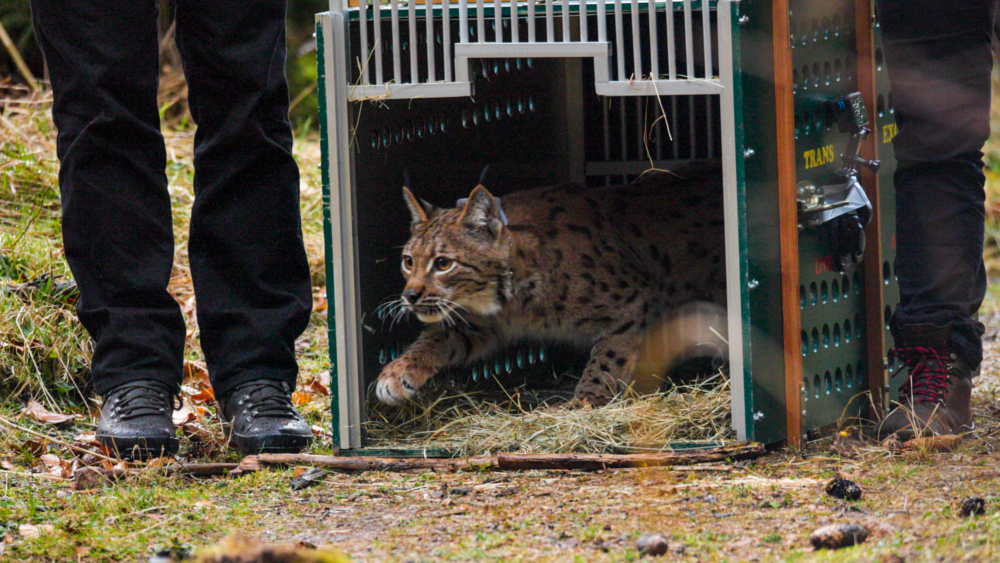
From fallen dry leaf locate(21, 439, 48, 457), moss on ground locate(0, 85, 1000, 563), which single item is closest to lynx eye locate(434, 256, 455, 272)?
moss on ground locate(0, 85, 1000, 563)

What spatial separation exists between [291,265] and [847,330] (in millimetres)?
1412

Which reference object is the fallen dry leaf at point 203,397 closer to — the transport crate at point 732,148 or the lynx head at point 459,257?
the transport crate at point 732,148

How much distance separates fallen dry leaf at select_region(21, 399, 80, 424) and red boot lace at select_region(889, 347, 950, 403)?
2.24 metres

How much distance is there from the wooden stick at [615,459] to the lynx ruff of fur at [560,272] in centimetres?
49

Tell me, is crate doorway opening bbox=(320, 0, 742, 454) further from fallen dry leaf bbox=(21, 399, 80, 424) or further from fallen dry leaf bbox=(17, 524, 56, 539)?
fallen dry leaf bbox=(21, 399, 80, 424)

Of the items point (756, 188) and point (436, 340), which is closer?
point (756, 188)

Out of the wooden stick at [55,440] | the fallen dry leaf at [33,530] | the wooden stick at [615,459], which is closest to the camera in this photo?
the fallen dry leaf at [33,530]

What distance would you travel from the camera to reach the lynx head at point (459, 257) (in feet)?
10.1

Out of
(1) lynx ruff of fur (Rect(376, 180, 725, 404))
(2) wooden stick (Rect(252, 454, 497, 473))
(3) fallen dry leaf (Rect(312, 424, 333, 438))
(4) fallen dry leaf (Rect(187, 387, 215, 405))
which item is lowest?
(3) fallen dry leaf (Rect(312, 424, 333, 438))

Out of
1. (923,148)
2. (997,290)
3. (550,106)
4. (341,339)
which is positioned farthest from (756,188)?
(997,290)

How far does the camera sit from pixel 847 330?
2.91m

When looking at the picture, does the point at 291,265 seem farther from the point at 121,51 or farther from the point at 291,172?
the point at 121,51

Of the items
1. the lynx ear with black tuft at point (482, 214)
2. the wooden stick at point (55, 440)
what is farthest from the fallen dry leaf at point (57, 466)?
the lynx ear with black tuft at point (482, 214)

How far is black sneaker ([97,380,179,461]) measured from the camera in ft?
8.55
